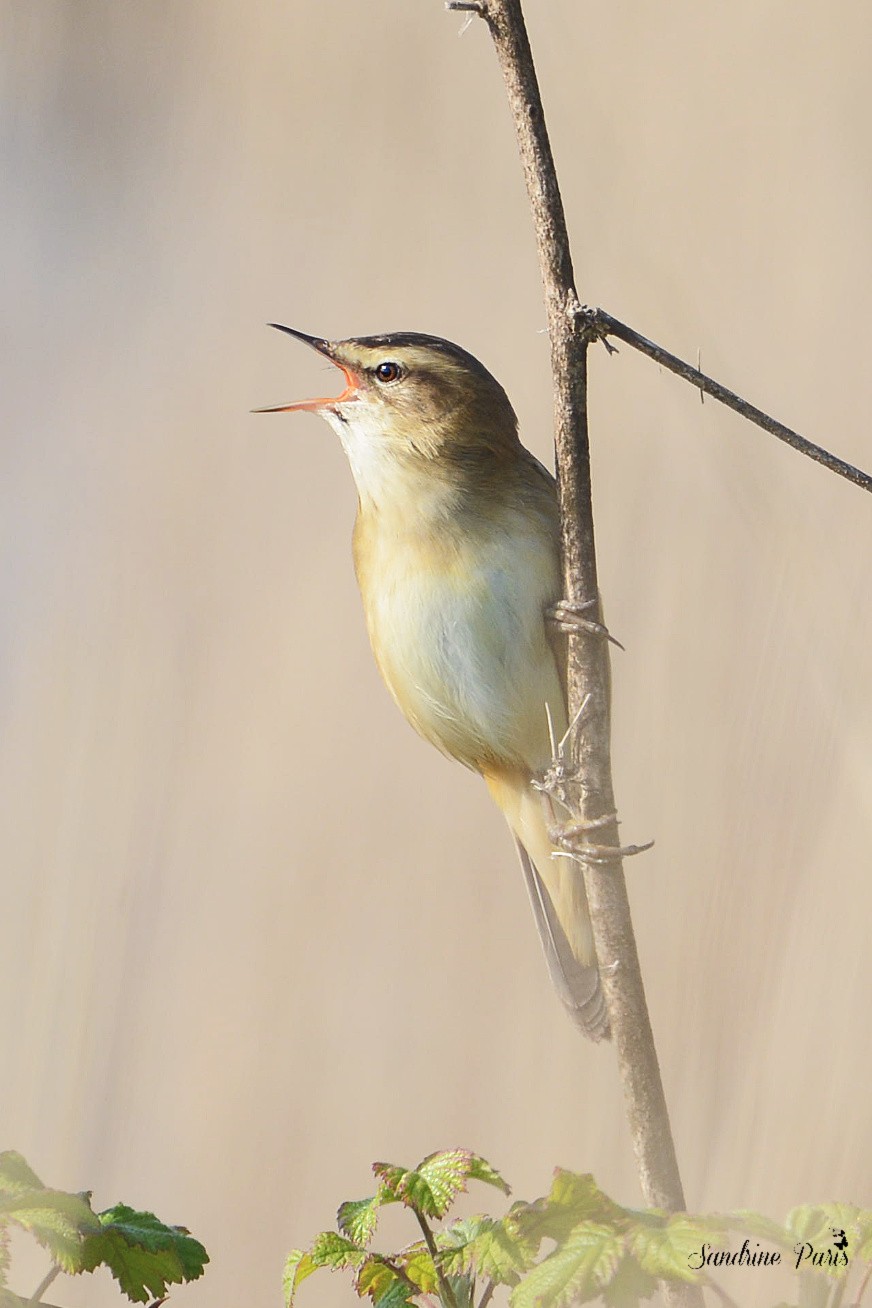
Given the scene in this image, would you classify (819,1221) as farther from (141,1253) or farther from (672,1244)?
(141,1253)

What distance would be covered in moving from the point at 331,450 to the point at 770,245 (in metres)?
0.61

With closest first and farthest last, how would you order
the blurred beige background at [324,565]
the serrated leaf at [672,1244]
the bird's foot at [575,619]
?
the serrated leaf at [672,1244] → the bird's foot at [575,619] → the blurred beige background at [324,565]

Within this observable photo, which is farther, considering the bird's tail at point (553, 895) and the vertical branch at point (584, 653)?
the bird's tail at point (553, 895)

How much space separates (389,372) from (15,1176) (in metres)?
0.73

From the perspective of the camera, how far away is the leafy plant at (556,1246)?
57cm

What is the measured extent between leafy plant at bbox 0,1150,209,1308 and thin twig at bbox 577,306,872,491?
0.49 m

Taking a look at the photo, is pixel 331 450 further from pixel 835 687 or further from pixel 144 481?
pixel 835 687

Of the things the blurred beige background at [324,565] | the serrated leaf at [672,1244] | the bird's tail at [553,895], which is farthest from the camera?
the blurred beige background at [324,565]

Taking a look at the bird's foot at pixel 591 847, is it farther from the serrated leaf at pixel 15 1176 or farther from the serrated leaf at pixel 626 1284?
the serrated leaf at pixel 15 1176

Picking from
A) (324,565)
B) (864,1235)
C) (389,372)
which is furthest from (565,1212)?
(324,565)

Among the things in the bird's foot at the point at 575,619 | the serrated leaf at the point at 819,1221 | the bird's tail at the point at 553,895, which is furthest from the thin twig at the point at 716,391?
the bird's tail at the point at 553,895

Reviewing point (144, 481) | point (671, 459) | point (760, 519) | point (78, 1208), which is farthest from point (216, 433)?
point (78, 1208)

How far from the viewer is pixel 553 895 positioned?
130 cm

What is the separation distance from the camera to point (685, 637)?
1428 millimetres
